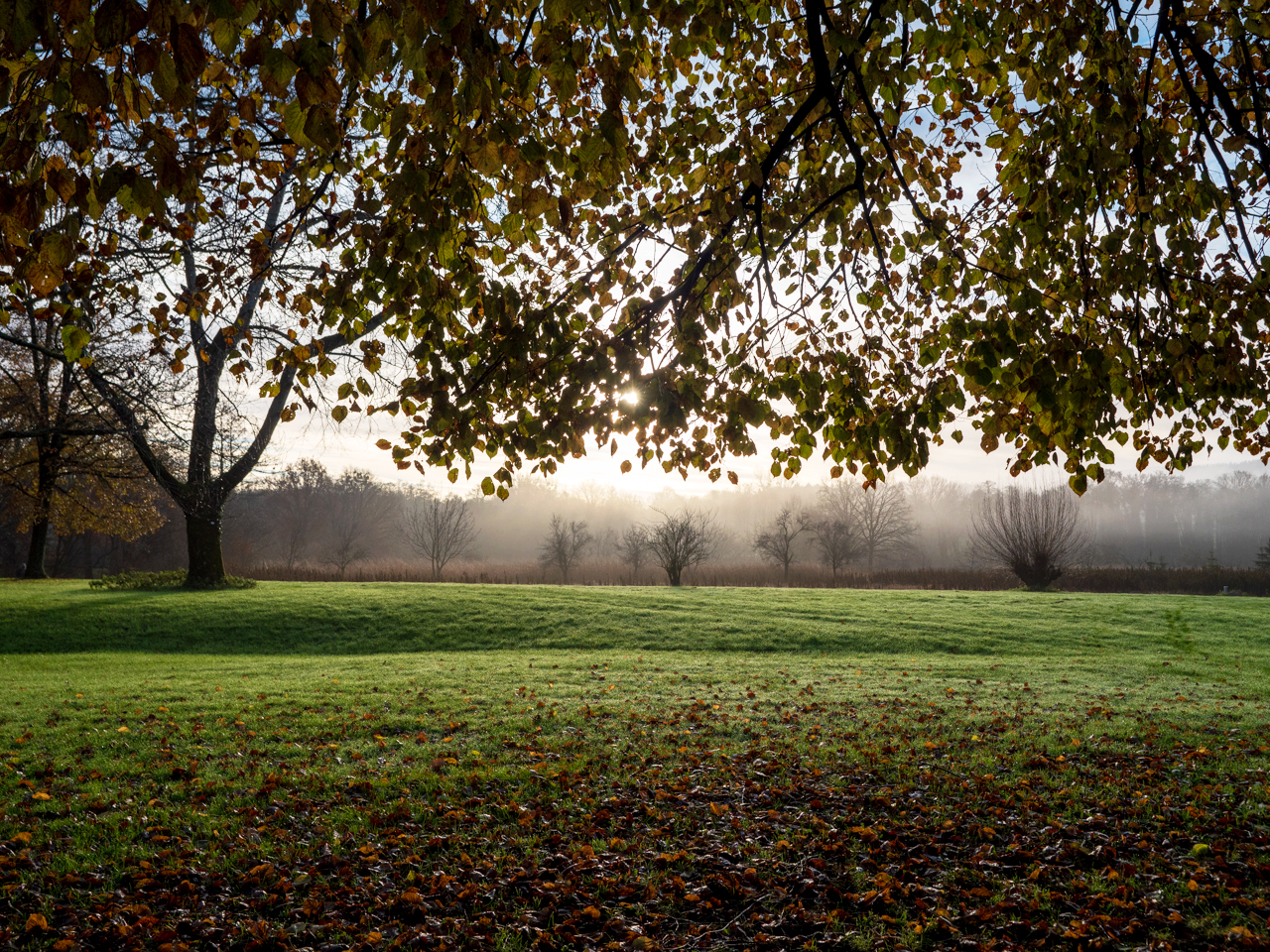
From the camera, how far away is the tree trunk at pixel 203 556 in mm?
22438

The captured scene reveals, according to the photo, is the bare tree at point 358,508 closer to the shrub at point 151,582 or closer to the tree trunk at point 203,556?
the shrub at point 151,582

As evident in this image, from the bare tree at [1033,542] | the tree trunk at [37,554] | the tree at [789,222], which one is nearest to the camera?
the tree at [789,222]

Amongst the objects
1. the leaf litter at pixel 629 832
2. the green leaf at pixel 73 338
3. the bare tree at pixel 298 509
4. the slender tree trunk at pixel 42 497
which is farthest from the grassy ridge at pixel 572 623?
the bare tree at pixel 298 509

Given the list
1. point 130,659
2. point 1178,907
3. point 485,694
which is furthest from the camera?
point 130,659

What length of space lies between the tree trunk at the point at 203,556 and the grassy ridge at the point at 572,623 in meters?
1.47

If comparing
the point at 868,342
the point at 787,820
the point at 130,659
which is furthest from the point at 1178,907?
the point at 130,659

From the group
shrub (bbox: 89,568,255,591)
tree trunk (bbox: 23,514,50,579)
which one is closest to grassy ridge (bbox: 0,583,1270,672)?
shrub (bbox: 89,568,255,591)

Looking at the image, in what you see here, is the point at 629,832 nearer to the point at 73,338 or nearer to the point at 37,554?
the point at 73,338

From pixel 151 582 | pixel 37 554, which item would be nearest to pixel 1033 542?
pixel 151 582

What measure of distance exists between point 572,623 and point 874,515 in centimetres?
4151

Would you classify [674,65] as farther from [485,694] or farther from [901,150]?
[485,694]

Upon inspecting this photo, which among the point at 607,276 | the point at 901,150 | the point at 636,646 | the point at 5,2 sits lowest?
the point at 636,646

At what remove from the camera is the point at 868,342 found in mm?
5695

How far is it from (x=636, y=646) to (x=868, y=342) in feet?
38.6
